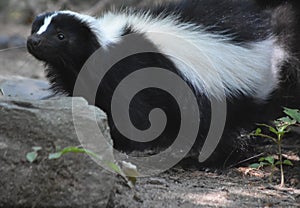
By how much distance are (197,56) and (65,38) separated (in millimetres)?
1134

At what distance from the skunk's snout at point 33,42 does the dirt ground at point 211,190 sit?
1.48m

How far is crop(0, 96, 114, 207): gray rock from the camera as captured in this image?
361cm

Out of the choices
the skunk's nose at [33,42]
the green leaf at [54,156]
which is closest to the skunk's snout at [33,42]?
the skunk's nose at [33,42]

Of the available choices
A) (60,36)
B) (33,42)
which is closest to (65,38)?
(60,36)

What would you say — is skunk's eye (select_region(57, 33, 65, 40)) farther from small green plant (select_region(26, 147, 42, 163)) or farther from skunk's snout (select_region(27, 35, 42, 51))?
small green plant (select_region(26, 147, 42, 163))

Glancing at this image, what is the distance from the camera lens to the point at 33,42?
5.20 meters

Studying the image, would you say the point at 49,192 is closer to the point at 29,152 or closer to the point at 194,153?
the point at 29,152

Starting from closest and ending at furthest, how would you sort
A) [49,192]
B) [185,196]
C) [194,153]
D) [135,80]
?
[49,192] < [185,196] < [135,80] < [194,153]

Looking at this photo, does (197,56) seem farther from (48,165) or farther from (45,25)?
(48,165)

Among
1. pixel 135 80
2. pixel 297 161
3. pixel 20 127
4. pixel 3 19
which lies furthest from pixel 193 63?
pixel 3 19

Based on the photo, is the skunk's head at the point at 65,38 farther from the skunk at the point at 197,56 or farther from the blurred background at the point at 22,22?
the blurred background at the point at 22,22

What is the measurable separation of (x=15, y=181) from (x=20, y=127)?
33 cm

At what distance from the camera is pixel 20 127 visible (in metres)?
3.76

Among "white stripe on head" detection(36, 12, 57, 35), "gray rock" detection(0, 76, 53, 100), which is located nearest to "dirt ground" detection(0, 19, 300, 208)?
"white stripe on head" detection(36, 12, 57, 35)
